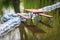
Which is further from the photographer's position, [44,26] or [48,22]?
[48,22]

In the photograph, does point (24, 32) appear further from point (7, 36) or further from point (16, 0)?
point (16, 0)

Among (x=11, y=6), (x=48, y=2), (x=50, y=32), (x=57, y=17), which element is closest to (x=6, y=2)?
(x=11, y=6)

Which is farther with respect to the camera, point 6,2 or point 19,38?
point 6,2

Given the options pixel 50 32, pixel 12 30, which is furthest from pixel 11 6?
pixel 12 30

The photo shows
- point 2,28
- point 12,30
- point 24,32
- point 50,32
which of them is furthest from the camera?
point 50,32

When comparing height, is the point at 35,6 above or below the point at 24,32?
above

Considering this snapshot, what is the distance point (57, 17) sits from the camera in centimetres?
349

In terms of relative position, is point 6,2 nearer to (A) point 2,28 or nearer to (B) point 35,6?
(B) point 35,6

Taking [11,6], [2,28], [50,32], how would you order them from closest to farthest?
[2,28] → [50,32] → [11,6]

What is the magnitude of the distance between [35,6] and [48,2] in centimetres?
38

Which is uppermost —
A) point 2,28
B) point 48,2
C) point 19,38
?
point 48,2

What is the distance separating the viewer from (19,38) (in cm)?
225

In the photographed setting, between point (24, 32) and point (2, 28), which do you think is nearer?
point (2, 28)

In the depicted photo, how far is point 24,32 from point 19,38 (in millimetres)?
195
